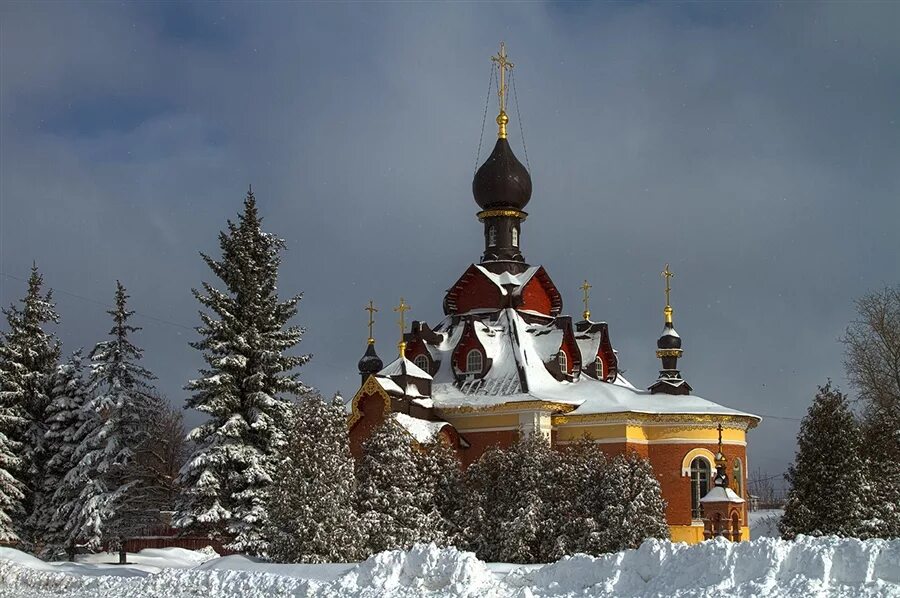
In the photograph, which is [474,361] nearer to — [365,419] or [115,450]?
[365,419]

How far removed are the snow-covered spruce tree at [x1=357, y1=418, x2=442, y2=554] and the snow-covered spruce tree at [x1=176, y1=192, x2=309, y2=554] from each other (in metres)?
2.32

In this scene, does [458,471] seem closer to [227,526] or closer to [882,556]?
[227,526]

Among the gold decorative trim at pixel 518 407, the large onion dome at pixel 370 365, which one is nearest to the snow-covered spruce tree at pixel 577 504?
the gold decorative trim at pixel 518 407

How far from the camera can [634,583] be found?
14984 millimetres

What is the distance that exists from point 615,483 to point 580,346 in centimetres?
1116

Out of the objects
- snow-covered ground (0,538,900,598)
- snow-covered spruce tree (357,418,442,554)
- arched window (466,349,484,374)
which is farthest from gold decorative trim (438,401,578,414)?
snow-covered ground (0,538,900,598)

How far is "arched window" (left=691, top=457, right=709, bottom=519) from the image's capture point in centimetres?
3122

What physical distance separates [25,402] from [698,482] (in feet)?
63.3

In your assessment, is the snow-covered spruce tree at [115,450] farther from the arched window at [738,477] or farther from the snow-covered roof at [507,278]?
the arched window at [738,477]

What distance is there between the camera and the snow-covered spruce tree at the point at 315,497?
22484 mm

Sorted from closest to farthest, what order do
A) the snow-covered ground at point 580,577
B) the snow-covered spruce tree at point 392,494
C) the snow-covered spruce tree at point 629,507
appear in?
the snow-covered ground at point 580,577 → the snow-covered spruce tree at point 629,507 → the snow-covered spruce tree at point 392,494

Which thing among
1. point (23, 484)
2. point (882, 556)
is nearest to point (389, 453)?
point (23, 484)

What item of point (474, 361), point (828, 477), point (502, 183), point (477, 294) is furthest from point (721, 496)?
point (502, 183)

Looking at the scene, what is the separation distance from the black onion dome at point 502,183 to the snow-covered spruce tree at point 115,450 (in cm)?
1236
